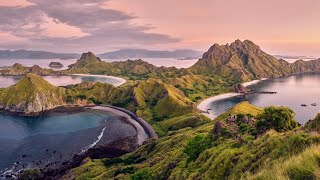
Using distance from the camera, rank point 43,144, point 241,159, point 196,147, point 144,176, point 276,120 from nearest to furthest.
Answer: point 241,159, point 276,120, point 196,147, point 144,176, point 43,144

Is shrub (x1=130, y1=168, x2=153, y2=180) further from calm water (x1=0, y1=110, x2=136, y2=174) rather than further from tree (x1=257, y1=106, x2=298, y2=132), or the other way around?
calm water (x1=0, y1=110, x2=136, y2=174)

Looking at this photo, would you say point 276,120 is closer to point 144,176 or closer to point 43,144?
point 144,176

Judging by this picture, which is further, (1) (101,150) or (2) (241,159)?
(1) (101,150)

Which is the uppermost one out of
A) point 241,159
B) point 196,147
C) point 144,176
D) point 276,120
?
point 241,159

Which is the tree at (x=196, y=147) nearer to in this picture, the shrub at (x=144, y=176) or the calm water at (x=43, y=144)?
the shrub at (x=144, y=176)

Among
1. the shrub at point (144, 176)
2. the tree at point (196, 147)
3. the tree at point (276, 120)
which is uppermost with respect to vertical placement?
the tree at point (276, 120)

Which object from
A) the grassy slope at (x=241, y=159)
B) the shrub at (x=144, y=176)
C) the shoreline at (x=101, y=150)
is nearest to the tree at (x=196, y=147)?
the grassy slope at (x=241, y=159)

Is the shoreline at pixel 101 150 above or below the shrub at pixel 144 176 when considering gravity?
below

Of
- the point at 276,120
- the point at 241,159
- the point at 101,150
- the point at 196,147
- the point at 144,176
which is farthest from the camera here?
the point at 101,150

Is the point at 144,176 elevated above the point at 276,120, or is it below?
below

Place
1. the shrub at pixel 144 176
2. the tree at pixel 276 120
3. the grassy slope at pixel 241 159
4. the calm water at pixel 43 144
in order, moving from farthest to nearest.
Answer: the calm water at pixel 43 144 → the shrub at pixel 144 176 → the tree at pixel 276 120 → the grassy slope at pixel 241 159

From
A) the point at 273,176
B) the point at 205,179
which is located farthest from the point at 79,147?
the point at 273,176

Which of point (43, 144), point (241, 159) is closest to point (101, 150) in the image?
point (43, 144)

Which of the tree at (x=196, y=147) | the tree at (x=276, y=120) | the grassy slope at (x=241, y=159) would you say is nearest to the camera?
the grassy slope at (x=241, y=159)
